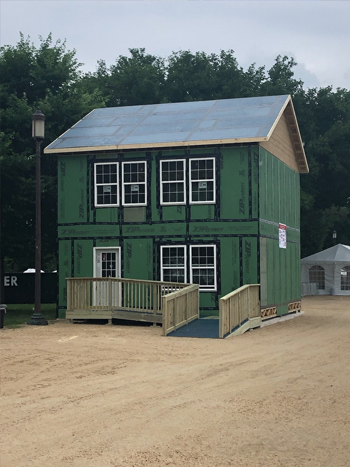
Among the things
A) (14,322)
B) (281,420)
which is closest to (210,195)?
(14,322)

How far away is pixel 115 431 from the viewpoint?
8367 mm

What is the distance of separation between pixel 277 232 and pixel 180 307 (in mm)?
6886

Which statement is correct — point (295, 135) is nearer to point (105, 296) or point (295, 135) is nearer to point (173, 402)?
point (105, 296)

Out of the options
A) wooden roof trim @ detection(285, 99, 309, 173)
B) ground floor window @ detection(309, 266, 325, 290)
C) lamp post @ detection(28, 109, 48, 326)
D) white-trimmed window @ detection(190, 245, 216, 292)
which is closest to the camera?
lamp post @ detection(28, 109, 48, 326)

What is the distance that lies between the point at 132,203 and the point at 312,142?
27943mm

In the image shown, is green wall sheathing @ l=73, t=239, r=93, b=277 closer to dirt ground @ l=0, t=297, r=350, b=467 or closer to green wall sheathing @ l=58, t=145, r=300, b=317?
green wall sheathing @ l=58, t=145, r=300, b=317

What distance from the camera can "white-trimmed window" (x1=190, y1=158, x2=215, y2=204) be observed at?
2456cm

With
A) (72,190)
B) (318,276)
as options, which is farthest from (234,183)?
(318,276)

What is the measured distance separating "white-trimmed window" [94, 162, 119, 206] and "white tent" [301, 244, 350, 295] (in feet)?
86.0

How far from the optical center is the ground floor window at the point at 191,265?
24.4 m

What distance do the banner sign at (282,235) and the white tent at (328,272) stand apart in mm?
21518

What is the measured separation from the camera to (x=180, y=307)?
21031mm

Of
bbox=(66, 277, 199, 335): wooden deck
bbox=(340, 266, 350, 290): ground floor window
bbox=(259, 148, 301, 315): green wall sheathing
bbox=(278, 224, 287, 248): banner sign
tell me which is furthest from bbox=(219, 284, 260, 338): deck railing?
bbox=(340, 266, 350, 290): ground floor window

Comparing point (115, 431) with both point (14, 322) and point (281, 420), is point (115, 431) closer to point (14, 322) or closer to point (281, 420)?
point (281, 420)
